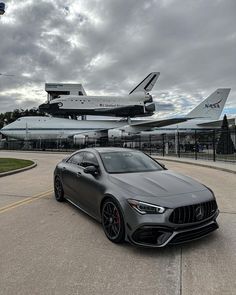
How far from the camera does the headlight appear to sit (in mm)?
4564

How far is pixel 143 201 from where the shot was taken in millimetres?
4680

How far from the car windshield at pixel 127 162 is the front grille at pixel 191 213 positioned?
164cm

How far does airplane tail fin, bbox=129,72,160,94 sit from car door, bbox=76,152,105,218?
57.1 meters

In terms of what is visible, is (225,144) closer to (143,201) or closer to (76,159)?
(76,159)

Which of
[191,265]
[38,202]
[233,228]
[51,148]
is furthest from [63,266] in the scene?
[51,148]

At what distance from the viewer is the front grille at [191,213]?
4566 mm

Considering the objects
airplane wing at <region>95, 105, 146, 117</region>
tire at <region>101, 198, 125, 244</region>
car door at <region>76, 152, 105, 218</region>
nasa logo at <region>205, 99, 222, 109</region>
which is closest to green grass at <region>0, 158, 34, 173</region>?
car door at <region>76, 152, 105, 218</region>

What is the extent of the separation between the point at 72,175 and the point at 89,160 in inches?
26.4

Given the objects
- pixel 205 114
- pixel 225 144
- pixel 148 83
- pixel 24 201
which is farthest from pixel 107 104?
pixel 24 201

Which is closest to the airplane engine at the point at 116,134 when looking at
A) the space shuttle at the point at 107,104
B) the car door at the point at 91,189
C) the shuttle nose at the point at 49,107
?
the space shuttle at the point at 107,104

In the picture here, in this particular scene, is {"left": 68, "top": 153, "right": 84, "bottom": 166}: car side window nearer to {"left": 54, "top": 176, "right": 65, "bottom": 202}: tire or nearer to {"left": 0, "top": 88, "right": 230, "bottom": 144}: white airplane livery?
{"left": 54, "top": 176, "right": 65, "bottom": 202}: tire

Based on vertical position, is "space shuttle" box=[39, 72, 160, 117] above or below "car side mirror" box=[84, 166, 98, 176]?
above

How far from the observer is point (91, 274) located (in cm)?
400

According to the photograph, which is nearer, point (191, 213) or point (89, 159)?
point (191, 213)
